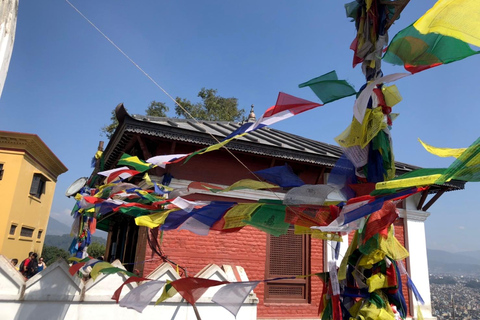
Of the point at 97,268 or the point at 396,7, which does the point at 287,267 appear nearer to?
the point at 97,268

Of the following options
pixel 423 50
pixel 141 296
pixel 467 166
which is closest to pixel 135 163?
pixel 141 296

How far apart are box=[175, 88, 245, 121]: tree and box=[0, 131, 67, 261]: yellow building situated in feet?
32.0

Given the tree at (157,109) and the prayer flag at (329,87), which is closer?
the prayer flag at (329,87)

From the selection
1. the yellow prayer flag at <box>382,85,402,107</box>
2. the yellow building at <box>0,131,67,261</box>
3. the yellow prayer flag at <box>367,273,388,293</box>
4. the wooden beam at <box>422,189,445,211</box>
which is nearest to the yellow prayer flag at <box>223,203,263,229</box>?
the yellow prayer flag at <box>367,273,388,293</box>

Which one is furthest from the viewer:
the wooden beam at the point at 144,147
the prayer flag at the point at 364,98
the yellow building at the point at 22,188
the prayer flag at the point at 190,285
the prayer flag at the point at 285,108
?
the yellow building at the point at 22,188

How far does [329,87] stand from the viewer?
287 centimetres

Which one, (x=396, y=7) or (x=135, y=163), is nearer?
(x=396, y=7)

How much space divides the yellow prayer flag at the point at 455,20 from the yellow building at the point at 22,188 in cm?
2269

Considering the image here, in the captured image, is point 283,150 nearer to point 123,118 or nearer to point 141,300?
point 123,118

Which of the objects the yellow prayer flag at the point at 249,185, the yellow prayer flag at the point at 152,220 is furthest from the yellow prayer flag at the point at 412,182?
the yellow prayer flag at the point at 152,220

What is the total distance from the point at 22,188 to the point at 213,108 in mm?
13622

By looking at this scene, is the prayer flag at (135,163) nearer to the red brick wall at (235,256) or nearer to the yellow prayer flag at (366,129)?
the yellow prayer flag at (366,129)

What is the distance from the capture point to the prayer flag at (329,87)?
286 cm

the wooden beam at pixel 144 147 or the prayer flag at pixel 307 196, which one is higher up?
the wooden beam at pixel 144 147
